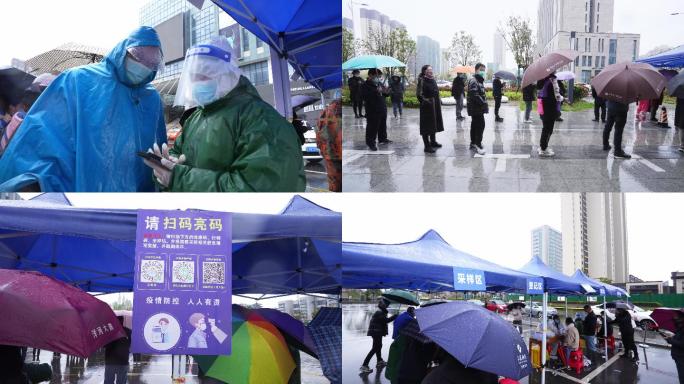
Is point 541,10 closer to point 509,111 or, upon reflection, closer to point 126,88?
point 509,111

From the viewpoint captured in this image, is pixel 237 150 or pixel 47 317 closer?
pixel 237 150

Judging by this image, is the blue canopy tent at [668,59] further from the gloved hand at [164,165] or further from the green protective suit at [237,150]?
the gloved hand at [164,165]

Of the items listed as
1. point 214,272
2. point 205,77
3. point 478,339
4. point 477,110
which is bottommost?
point 478,339

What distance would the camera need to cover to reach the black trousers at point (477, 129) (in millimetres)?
5105

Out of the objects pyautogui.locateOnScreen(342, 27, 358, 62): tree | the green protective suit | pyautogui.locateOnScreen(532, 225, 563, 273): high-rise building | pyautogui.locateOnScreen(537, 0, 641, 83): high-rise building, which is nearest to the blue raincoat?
the green protective suit

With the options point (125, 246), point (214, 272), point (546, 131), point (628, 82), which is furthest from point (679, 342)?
point (125, 246)

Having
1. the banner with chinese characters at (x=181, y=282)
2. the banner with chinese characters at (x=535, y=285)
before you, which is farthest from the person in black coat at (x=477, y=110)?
the banner with chinese characters at (x=181, y=282)

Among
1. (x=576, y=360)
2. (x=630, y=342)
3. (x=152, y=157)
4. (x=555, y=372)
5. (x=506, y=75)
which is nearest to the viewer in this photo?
(x=152, y=157)

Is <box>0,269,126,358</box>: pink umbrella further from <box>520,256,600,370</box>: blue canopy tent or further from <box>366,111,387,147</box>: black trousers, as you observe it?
<box>520,256,600,370</box>: blue canopy tent

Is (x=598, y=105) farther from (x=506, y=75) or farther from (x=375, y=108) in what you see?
(x=375, y=108)

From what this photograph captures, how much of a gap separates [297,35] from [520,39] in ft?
6.64

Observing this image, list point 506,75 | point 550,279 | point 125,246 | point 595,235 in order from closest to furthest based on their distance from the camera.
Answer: point 125,246 < point 506,75 < point 550,279 < point 595,235

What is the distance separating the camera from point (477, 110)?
204 inches

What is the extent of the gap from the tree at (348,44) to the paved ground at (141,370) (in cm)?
236
